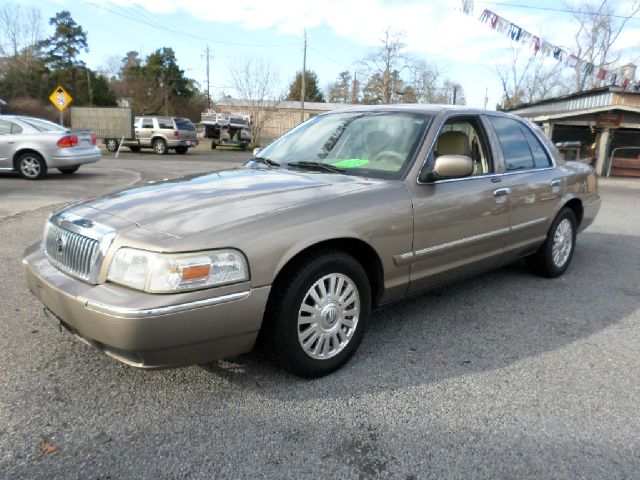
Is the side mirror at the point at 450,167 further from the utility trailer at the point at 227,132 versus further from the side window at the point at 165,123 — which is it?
the utility trailer at the point at 227,132

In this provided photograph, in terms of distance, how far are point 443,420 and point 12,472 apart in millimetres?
1974

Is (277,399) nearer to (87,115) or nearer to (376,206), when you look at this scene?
(376,206)

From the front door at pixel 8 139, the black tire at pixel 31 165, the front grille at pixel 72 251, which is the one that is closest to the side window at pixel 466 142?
the front grille at pixel 72 251

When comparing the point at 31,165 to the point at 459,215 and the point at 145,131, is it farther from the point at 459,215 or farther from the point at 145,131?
the point at 145,131

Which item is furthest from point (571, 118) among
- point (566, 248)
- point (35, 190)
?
point (35, 190)

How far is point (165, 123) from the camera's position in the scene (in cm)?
2497

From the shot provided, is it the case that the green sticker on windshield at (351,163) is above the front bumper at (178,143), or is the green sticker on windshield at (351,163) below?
above

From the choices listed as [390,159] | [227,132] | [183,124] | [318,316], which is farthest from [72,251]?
[227,132]

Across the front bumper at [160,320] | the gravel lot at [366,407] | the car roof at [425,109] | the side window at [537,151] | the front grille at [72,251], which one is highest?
the car roof at [425,109]

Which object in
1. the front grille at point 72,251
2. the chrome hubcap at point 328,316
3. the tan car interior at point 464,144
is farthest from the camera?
the tan car interior at point 464,144

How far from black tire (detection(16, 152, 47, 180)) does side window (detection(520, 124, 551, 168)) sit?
434 inches

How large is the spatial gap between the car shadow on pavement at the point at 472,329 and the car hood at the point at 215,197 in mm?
982

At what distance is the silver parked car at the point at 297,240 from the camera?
2342 mm

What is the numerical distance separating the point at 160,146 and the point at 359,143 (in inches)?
907
